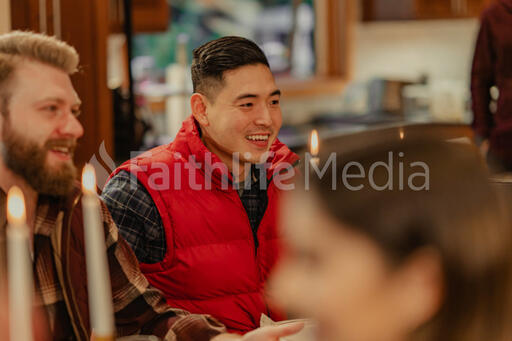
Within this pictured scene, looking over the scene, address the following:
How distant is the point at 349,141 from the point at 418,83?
487 centimetres

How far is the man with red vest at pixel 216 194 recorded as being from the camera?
5.37 ft

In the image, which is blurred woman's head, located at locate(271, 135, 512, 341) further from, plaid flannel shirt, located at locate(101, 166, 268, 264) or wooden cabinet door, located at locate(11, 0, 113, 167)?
wooden cabinet door, located at locate(11, 0, 113, 167)

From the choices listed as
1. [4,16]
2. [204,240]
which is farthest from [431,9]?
[204,240]

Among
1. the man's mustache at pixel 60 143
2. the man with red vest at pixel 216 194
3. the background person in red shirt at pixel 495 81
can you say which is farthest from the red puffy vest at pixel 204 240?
the background person in red shirt at pixel 495 81

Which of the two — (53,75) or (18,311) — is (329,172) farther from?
(53,75)

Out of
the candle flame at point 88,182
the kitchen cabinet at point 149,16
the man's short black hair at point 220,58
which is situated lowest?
the candle flame at point 88,182

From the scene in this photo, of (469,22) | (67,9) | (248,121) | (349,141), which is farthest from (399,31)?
(349,141)

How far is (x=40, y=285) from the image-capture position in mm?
1239

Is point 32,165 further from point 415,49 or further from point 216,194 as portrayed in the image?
point 415,49

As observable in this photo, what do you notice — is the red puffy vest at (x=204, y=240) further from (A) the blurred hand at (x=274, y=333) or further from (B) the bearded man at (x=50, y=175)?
(A) the blurred hand at (x=274, y=333)

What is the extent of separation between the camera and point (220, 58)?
5.84 ft

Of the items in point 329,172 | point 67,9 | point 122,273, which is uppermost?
point 67,9

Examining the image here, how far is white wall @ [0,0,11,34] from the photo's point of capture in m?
2.15

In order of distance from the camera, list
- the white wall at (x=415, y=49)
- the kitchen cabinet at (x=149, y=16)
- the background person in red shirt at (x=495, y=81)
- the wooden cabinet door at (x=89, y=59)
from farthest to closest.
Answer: the white wall at (x=415, y=49)
the kitchen cabinet at (x=149, y=16)
the background person in red shirt at (x=495, y=81)
the wooden cabinet door at (x=89, y=59)
